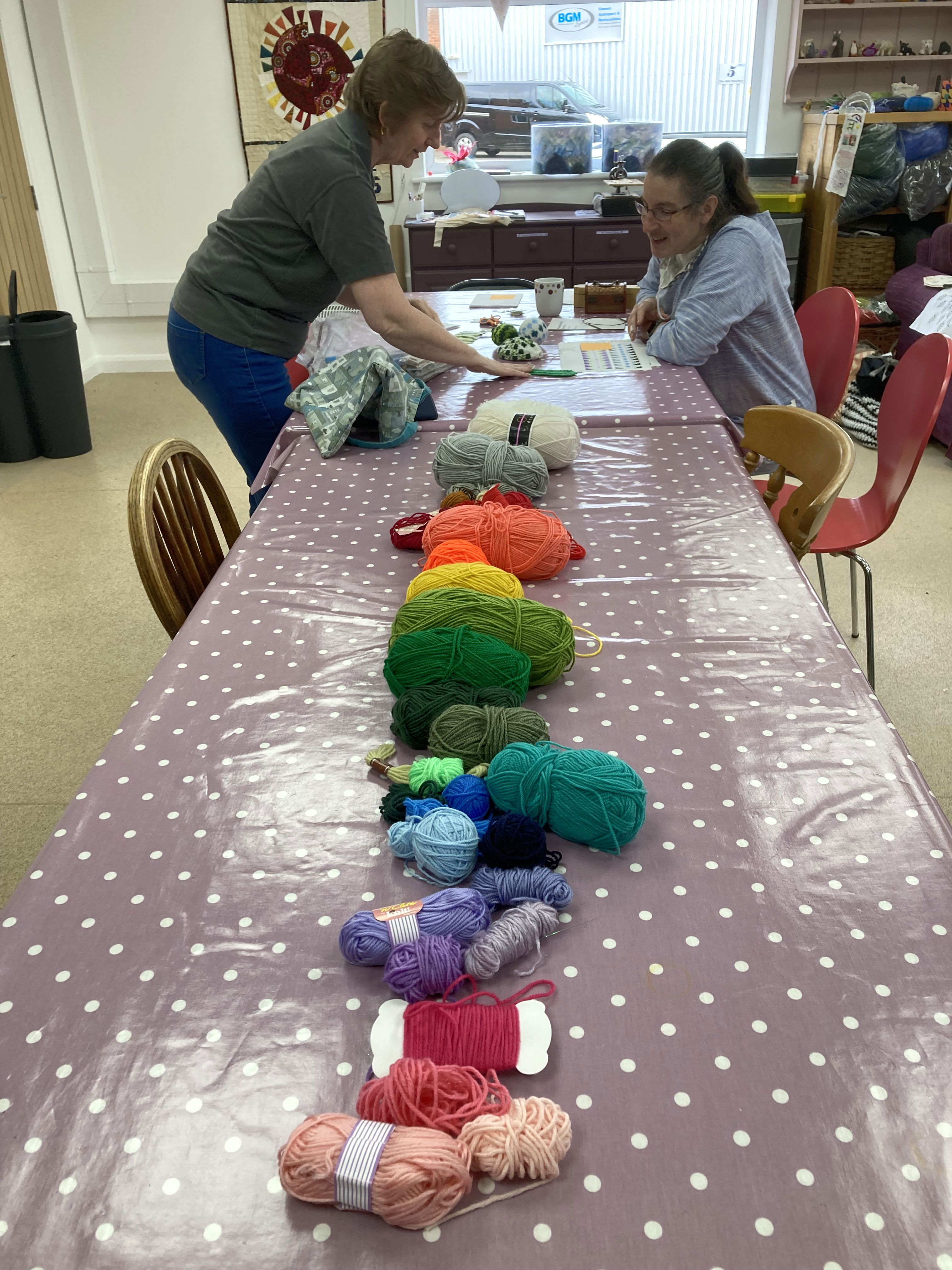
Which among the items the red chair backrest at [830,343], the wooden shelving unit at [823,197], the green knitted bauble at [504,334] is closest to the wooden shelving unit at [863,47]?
the wooden shelving unit at [823,197]

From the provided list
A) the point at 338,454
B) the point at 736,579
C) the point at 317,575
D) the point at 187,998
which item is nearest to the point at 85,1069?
the point at 187,998

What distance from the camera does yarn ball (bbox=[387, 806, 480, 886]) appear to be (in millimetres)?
774

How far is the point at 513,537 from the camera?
1.25 metres

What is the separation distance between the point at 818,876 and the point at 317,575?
0.80 meters

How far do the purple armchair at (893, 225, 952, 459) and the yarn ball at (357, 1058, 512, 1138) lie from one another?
4.07 metres

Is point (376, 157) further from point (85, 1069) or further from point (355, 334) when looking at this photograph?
point (85, 1069)

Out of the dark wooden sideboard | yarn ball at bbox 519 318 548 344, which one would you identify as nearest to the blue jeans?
yarn ball at bbox 519 318 548 344

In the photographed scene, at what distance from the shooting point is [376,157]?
194 cm

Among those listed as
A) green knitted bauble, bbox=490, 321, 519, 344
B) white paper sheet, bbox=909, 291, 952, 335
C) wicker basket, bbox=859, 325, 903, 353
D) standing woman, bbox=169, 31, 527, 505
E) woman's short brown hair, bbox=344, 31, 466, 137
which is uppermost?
woman's short brown hair, bbox=344, 31, 466, 137

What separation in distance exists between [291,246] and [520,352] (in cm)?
63

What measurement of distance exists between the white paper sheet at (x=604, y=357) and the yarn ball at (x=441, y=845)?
1.65 m

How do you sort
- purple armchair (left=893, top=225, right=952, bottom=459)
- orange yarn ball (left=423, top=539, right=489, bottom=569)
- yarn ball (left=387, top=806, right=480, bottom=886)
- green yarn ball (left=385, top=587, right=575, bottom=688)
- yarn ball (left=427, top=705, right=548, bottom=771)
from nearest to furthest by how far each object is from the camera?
yarn ball (left=387, top=806, right=480, bottom=886), yarn ball (left=427, top=705, right=548, bottom=771), green yarn ball (left=385, top=587, right=575, bottom=688), orange yarn ball (left=423, top=539, right=489, bottom=569), purple armchair (left=893, top=225, right=952, bottom=459)

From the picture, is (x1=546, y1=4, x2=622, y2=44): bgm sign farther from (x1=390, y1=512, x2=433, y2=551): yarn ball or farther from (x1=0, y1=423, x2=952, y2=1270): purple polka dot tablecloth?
(x1=0, y1=423, x2=952, y2=1270): purple polka dot tablecloth

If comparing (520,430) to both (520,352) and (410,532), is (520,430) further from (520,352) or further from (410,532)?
(520,352)
